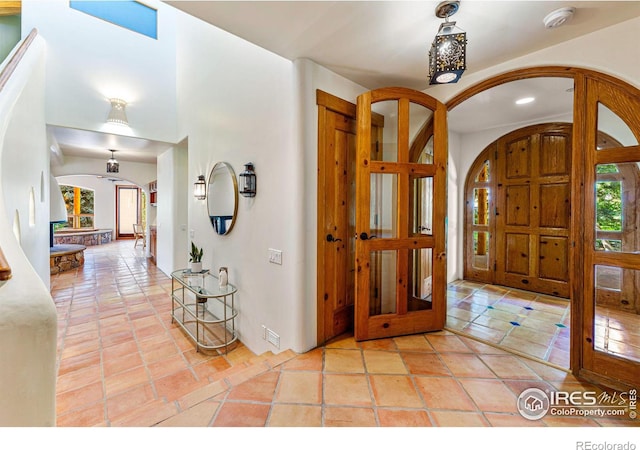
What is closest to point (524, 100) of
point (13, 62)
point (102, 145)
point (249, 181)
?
point (249, 181)

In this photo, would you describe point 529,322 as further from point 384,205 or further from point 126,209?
point 126,209

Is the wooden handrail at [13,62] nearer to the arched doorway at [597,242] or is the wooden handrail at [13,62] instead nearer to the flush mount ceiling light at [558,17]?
the flush mount ceiling light at [558,17]

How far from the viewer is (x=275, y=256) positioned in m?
2.37

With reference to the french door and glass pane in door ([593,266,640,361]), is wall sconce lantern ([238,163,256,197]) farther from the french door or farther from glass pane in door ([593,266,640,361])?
the french door

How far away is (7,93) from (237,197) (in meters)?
1.95

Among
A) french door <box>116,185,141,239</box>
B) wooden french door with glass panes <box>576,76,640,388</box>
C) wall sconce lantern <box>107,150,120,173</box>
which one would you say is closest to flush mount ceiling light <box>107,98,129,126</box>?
wall sconce lantern <box>107,150,120,173</box>

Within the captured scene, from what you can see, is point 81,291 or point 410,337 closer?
point 410,337

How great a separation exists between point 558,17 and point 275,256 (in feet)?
8.29

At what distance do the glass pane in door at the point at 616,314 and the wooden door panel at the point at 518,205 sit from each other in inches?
96.5

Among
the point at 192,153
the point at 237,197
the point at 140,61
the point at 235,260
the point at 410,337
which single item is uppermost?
the point at 140,61

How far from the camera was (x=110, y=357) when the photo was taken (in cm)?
249

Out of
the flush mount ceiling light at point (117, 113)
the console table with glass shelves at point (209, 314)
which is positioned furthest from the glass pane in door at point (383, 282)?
the flush mount ceiling light at point (117, 113)

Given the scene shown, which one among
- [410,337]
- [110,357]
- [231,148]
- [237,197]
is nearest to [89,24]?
[231,148]
